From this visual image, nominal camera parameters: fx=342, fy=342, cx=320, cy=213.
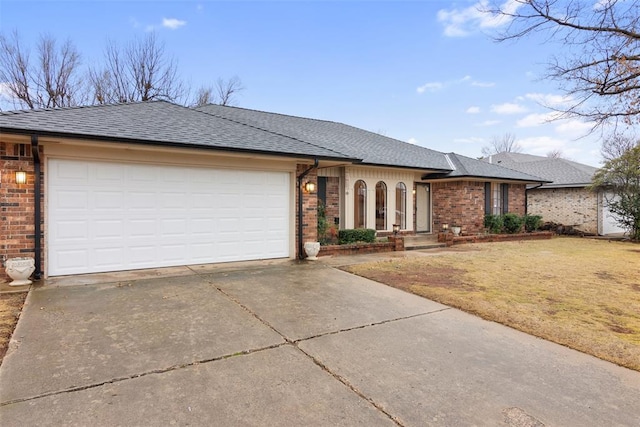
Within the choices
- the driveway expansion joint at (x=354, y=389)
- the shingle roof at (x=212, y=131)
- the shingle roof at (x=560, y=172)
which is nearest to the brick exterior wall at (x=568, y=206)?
the shingle roof at (x=560, y=172)

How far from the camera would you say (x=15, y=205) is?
20.3 ft

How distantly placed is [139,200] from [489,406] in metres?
7.19

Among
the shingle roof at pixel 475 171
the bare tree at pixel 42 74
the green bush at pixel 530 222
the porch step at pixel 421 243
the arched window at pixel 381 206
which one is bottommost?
the porch step at pixel 421 243

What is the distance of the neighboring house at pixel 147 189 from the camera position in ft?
20.6

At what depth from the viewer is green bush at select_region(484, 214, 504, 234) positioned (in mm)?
14907

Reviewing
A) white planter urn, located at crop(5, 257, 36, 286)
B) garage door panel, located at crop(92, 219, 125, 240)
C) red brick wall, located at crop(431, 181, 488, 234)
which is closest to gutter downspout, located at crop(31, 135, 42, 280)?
white planter urn, located at crop(5, 257, 36, 286)

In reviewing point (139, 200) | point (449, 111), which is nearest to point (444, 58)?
point (449, 111)

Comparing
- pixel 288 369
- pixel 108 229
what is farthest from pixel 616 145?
pixel 108 229

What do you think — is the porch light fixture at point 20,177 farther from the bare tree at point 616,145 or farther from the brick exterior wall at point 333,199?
the bare tree at point 616,145

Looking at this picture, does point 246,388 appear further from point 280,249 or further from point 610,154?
point 610,154

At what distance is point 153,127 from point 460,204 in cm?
1205

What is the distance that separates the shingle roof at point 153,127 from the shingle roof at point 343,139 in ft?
11.0

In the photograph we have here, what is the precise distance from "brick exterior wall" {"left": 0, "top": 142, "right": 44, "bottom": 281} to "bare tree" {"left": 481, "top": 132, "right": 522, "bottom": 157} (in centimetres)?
4568

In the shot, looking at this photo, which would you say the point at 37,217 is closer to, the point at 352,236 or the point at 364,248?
the point at 352,236
